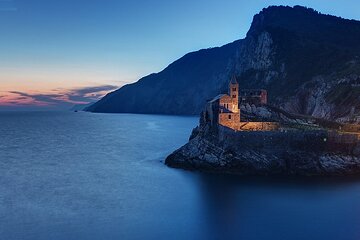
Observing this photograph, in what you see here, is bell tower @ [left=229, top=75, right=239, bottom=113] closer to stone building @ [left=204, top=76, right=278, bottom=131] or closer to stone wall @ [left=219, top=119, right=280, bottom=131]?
stone building @ [left=204, top=76, right=278, bottom=131]

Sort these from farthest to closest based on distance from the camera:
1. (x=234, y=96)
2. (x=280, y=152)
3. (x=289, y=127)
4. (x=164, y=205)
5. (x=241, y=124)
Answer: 1. (x=234, y=96)
2. (x=241, y=124)
3. (x=289, y=127)
4. (x=280, y=152)
5. (x=164, y=205)

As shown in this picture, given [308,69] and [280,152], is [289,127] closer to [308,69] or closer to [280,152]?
[280,152]

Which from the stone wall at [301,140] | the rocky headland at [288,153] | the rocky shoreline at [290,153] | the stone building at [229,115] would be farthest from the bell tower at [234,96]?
the stone wall at [301,140]

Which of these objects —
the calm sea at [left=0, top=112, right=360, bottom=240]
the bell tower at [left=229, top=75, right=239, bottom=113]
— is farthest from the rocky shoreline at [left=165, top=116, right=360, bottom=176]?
the bell tower at [left=229, top=75, right=239, bottom=113]

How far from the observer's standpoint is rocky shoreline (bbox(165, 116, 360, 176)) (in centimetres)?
6291

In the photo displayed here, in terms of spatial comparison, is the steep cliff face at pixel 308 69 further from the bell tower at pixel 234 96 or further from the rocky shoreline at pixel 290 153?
the bell tower at pixel 234 96

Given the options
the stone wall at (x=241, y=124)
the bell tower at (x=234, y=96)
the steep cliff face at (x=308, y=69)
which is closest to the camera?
the stone wall at (x=241, y=124)

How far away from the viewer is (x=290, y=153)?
210 feet

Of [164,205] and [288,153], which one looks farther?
[288,153]

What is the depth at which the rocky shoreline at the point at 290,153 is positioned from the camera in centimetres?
6291

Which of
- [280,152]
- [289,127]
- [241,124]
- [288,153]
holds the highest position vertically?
[241,124]

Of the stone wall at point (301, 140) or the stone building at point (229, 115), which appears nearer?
the stone wall at point (301, 140)

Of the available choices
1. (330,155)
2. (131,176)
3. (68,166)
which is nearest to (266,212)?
(330,155)

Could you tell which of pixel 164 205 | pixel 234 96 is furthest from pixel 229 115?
pixel 164 205
